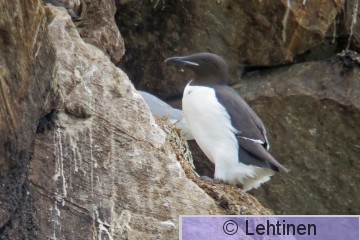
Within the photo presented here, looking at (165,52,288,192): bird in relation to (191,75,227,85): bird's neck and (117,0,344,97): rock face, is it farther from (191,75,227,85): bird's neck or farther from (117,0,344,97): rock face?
(117,0,344,97): rock face

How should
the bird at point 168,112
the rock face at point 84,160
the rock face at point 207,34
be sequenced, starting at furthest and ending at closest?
the rock face at point 207,34 < the bird at point 168,112 < the rock face at point 84,160

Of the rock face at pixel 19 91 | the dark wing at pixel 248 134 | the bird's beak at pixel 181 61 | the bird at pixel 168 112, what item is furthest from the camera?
the bird at pixel 168 112

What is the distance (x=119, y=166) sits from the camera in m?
5.75

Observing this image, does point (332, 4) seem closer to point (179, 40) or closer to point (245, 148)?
point (179, 40)

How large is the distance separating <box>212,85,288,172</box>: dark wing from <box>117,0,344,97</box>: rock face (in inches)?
76.3

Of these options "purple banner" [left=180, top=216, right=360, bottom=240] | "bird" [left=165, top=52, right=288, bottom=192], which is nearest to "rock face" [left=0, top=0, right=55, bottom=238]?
"purple banner" [left=180, top=216, right=360, bottom=240]

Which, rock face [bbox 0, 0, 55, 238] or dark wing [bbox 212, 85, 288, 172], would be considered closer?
rock face [bbox 0, 0, 55, 238]

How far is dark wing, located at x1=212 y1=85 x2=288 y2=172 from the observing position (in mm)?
6598

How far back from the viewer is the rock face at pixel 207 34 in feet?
28.2

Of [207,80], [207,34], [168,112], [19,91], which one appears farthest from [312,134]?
[19,91]

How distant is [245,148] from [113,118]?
1.03 m

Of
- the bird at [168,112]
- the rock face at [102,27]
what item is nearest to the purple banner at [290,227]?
the bird at [168,112]

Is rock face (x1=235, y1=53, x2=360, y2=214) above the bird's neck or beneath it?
beneath

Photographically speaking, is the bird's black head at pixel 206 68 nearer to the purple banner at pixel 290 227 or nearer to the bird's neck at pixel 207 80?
the bird's neck at pixel 207 80
